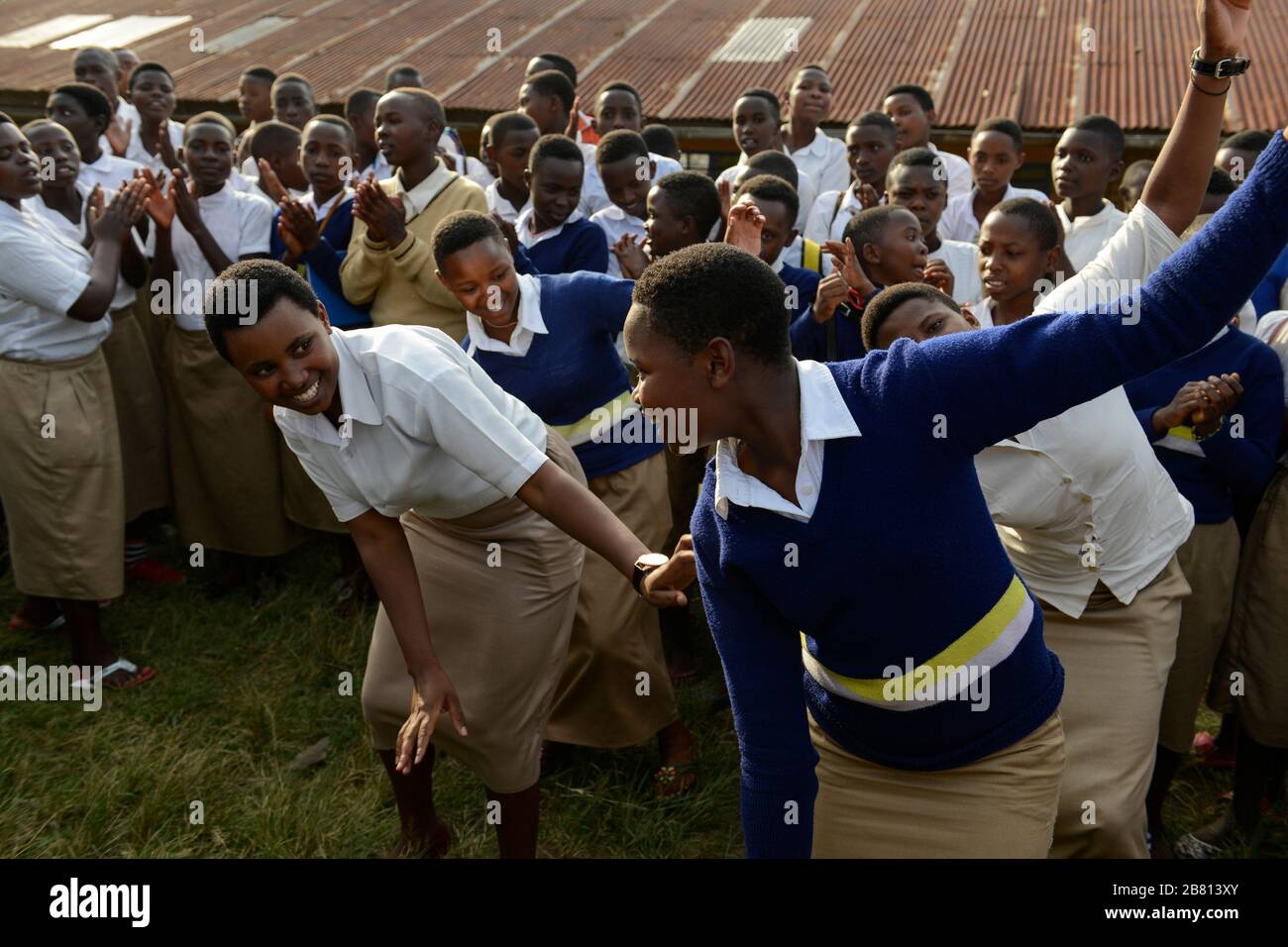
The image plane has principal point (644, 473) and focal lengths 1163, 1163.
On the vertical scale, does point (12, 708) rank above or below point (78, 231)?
below

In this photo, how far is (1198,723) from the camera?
13.4ft

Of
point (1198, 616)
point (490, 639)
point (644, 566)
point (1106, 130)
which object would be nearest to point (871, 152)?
point (1106, 130)

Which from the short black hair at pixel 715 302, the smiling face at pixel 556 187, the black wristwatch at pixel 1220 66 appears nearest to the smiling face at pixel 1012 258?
the black wristwatch at pixel 1220 66

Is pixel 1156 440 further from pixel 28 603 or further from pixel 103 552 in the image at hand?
pixel 28 603

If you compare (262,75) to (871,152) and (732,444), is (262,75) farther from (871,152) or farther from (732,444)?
(732,444)

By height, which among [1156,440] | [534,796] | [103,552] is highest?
[1156,440]

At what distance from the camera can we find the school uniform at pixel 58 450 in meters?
4.46

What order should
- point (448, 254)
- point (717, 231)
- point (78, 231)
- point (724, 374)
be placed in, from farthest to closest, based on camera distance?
1. point (78, 231)
2. point (717, 231)
3. point (448, 254)
4. point (724, 374)

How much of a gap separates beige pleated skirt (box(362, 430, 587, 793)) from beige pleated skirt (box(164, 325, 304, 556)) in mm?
2305

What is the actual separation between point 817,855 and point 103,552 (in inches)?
133

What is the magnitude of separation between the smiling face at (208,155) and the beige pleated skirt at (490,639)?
2.79 m

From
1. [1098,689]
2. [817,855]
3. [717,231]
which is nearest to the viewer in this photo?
[817,855]

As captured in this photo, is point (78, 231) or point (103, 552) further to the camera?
point (78, 231)

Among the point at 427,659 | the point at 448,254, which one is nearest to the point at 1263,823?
the point at 427,659
